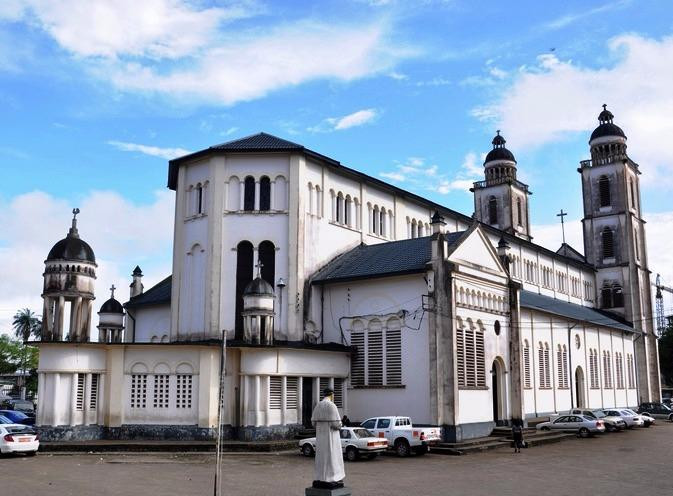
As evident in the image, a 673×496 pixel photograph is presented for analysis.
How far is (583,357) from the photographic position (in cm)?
5244

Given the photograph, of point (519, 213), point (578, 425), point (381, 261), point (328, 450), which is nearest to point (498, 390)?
point (578, 425)

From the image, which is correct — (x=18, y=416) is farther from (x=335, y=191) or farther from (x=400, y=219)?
(x=400, y=219)

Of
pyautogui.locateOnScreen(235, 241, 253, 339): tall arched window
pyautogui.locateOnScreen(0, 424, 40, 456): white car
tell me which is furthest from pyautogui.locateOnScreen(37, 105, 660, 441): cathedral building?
pyautogui.locateOnScreen(0, 424, 40, 456): white car

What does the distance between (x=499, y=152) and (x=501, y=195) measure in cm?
496

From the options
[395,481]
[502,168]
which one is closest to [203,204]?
[395,481]

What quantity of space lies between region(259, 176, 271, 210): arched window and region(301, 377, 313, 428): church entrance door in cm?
922

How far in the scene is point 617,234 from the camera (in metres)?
68.6

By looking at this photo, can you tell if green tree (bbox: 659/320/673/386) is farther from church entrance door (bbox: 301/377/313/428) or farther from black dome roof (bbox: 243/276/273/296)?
black dome roof (bbox: 243/276/273/296)

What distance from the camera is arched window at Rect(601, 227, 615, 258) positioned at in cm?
6916

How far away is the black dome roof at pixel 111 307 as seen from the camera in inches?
1586

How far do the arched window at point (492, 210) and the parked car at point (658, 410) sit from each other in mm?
21569

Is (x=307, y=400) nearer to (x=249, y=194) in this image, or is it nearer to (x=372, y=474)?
(x=249, y=194)

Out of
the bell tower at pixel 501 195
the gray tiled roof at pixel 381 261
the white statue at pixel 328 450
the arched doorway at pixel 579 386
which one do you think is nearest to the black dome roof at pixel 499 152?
the bell tower at pixel 501 195

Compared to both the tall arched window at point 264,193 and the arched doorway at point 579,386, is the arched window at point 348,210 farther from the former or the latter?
the arched doorway at point 579,386
